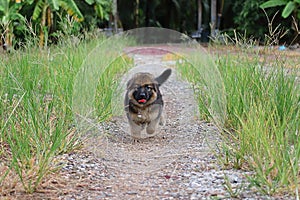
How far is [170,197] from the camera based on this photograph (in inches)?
116

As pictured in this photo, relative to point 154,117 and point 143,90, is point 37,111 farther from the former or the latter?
point 154,117

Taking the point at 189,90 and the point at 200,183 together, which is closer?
the point at 200,183

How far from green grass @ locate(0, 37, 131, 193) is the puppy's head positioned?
30 cm

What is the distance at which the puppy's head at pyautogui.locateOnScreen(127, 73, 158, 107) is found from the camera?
4416 mm

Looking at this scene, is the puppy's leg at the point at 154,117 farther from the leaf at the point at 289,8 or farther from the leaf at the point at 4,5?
the leaf at the point at 289,8

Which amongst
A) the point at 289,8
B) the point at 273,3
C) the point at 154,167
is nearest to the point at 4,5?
the point at 273,3

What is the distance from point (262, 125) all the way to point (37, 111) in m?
1.53

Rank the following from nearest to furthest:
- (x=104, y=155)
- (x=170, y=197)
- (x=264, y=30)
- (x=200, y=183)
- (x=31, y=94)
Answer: (x=170, y=197) < (x=200, y=183) < (x=31, y=94) < (x=104, y=155) < (x=264, y=30)

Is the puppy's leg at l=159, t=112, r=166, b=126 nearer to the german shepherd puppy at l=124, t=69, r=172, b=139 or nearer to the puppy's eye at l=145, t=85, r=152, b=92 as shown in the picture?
the german shepherd puppy at l=124, t=69, r=172, b=139

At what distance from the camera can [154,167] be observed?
358cm

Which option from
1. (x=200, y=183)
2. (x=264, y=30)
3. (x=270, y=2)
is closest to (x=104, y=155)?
(x=200, y=183)

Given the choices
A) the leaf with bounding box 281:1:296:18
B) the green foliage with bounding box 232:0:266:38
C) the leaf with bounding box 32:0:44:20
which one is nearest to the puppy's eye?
the leaf with bounding box 32:0:44:20

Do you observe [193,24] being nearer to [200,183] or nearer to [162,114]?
[162,114]

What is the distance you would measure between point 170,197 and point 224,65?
2.19 m
